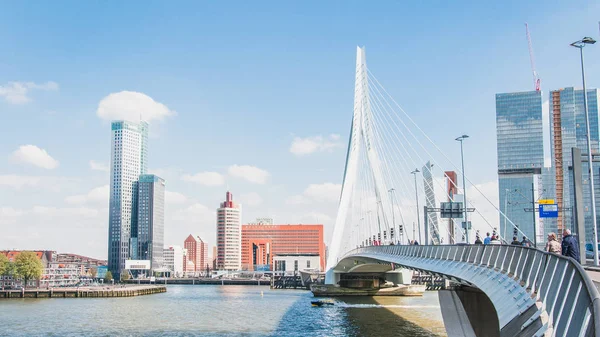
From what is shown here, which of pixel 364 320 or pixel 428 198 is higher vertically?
pixel 428 198

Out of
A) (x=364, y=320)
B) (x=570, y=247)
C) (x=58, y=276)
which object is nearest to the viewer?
(x=570, y=247)

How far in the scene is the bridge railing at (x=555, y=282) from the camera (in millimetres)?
9266

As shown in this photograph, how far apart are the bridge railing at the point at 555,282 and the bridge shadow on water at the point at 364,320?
72.5 feet

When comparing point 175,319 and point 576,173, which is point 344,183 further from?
point 576,173

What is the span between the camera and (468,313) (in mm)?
33500

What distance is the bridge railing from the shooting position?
9266 mm

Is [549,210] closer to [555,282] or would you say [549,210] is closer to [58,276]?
[555,282]

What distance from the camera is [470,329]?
32.8m

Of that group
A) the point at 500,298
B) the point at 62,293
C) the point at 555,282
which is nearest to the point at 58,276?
the point at 62,293

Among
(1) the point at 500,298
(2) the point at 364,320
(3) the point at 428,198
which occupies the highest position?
(3) the point at 428,198

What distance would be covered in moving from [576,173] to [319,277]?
112 m

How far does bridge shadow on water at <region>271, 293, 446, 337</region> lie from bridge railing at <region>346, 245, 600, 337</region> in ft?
72.5

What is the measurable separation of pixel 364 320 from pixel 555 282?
44.2m

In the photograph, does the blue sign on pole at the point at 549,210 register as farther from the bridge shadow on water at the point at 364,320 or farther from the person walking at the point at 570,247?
the person walking at the point at 570,247
